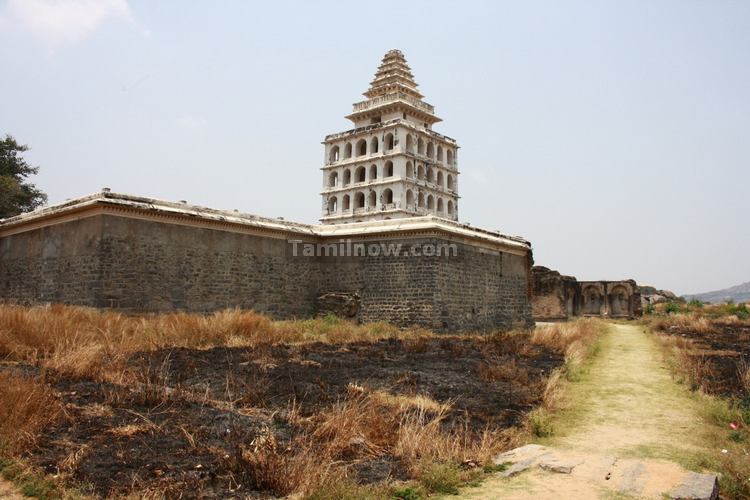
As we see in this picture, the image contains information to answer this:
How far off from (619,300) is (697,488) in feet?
114

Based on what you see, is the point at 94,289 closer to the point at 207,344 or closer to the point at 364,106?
the point at 207,344

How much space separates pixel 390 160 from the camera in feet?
133

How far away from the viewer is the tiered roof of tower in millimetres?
41875

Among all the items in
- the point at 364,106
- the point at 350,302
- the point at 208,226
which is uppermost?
the point at 364,106

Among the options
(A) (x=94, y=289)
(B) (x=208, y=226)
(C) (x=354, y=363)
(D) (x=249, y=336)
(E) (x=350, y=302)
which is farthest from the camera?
(E) (x=350, y=302)

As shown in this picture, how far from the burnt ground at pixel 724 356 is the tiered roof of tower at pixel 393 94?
2673 centimetres

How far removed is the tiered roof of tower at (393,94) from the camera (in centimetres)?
4188

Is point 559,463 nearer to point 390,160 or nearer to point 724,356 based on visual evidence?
point 724,356

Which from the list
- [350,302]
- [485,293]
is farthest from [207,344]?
[485,293]

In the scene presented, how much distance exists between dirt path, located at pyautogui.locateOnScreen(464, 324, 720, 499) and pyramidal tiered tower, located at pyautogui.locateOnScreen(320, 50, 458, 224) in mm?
31228

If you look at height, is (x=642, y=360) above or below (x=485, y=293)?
below

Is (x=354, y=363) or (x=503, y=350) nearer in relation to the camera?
(x=354, y=363)

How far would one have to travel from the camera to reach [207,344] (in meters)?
11.1

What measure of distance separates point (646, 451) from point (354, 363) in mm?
5482
